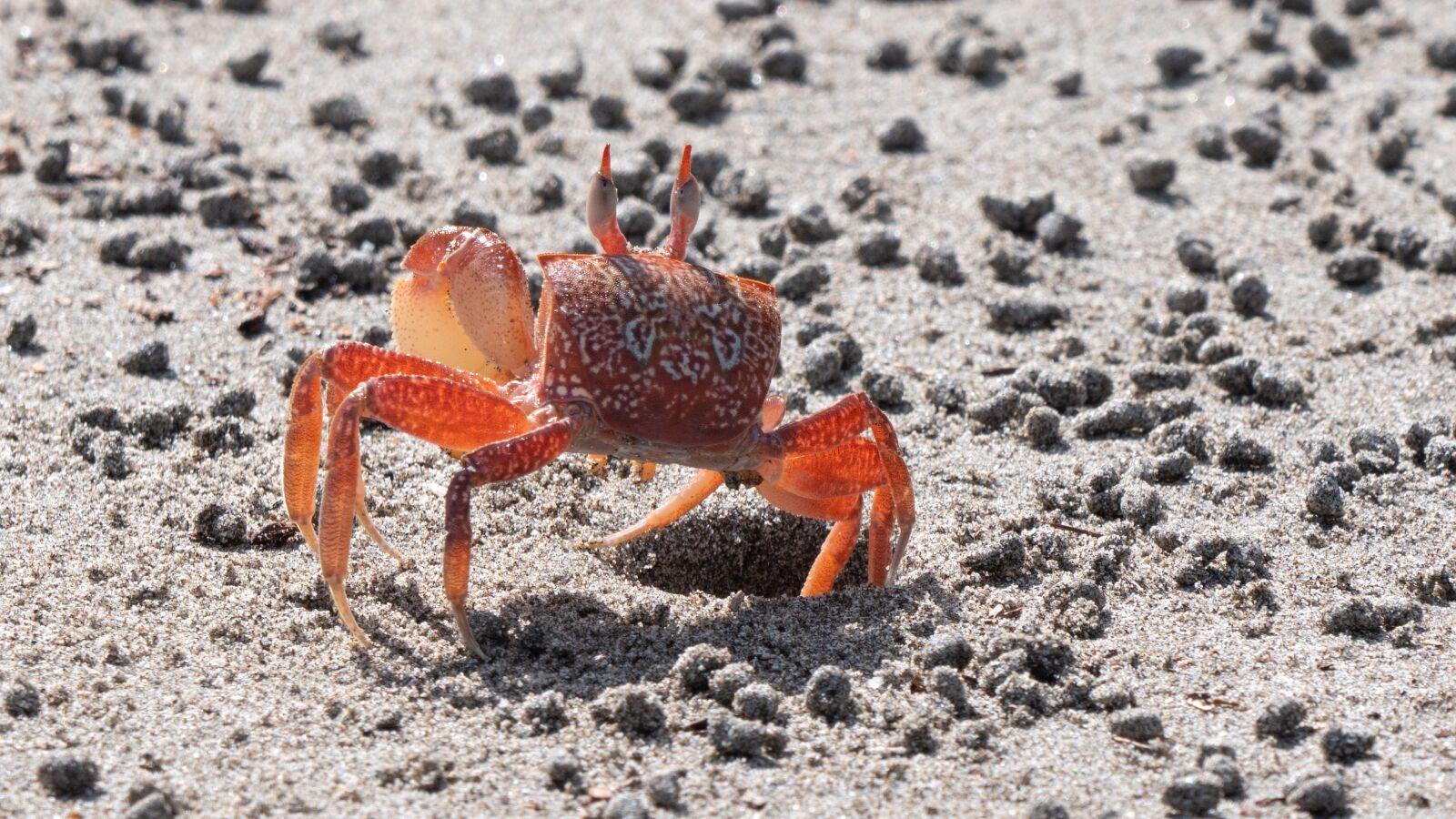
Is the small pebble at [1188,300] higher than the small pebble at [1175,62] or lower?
lower

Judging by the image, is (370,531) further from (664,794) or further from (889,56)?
(889,56)

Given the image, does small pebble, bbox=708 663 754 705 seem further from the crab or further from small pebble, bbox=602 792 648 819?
the crab

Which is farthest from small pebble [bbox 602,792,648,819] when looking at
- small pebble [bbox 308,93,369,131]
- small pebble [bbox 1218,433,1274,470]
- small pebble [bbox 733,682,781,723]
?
small pebble [bbox 308,93,369,131]

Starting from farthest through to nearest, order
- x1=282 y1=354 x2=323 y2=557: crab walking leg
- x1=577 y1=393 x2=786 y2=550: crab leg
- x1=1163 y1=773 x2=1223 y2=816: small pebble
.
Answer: x1=577 y1=393 x2=786 y2=550: crab leg, x1=282 y1=354 x2=323 y2=557: crab walking leg, x1=1163 y1=773 x2=1223 y2=816: small pebble

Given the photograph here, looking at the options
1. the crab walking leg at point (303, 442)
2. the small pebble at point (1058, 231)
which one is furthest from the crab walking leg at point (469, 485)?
the small pebble at point (1058, 231)

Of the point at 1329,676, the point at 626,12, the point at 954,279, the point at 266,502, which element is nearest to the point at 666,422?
the point at 266,502

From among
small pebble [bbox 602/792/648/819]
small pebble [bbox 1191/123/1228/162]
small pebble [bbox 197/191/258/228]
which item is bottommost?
small pebble [bbox 602/792/648/819]

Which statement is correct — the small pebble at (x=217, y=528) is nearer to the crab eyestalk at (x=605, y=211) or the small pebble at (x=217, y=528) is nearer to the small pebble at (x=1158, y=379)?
the crab eyestalk at (x=605, y=211)

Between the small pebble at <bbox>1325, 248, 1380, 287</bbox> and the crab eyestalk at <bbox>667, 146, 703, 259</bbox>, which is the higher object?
the crab eyestalk at <bbox>667, 146, 703, 259</bbox>
